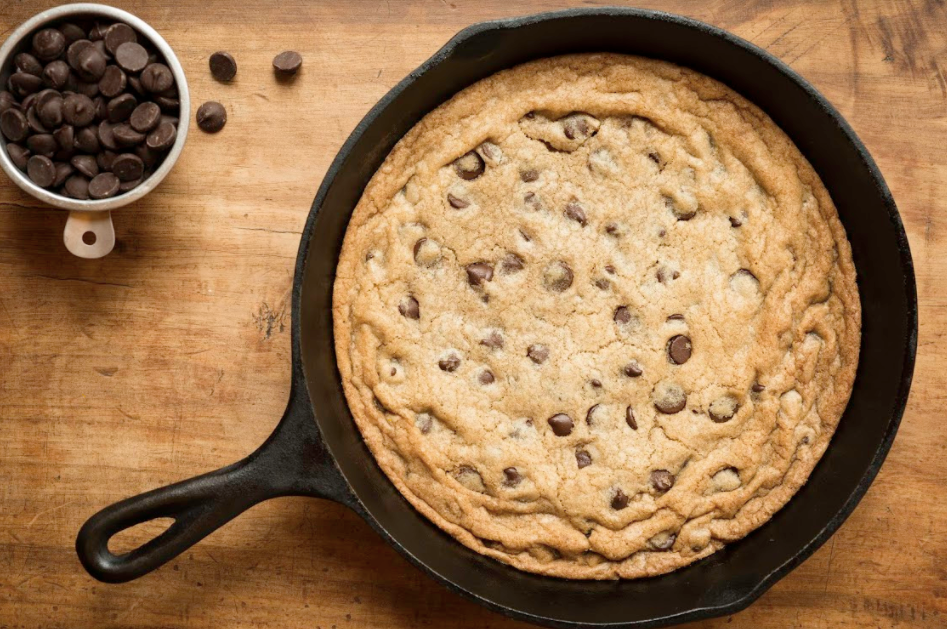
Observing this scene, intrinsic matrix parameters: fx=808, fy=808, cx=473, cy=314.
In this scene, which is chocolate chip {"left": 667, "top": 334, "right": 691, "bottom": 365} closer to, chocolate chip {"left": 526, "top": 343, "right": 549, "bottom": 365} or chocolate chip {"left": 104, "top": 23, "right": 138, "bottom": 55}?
chocolate chip {"left": 526, "top": 343, "right": 549, "bottom": 365}

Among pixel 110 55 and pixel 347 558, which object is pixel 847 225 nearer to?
pixel 347 558

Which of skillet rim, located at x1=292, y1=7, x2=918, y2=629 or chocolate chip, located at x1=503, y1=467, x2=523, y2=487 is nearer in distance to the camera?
skillet rim, located at x1=292, y1=7, x2=918, y2=629

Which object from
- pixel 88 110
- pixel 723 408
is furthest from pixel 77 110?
pixel 723 408

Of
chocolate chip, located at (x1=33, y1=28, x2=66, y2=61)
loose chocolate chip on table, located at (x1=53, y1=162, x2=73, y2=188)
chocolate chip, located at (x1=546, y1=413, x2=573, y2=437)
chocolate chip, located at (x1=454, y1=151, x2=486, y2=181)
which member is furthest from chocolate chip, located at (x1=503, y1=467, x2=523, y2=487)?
chocolate chip, located at (x1=33, y1=28, x2=66, y2=61)

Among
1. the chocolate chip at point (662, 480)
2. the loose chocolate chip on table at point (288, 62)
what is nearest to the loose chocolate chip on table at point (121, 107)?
the loose chocolate chip on table at point (288, 62)

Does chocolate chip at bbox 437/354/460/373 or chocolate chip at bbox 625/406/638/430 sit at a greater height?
chocolate chip at bbox 625/406/638/430

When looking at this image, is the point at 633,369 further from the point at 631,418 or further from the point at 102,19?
the point at 102,19

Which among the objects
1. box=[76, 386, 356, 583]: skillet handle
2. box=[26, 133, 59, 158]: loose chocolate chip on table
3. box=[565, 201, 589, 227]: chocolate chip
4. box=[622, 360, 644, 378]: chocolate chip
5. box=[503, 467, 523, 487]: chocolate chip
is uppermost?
box=[565, 201, 589, 227]: chocolate chip

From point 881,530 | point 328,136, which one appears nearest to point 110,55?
point 328,136
